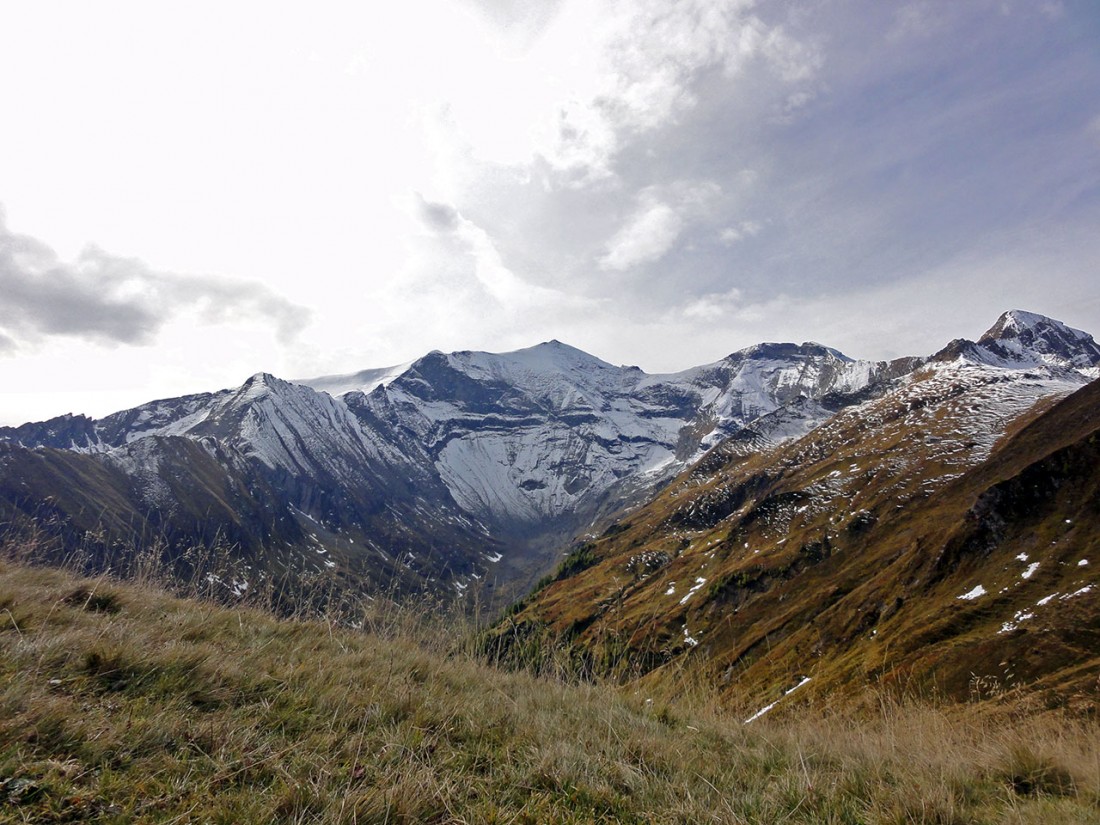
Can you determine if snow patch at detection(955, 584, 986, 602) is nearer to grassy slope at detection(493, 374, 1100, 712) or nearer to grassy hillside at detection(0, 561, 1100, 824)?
grassy slope at detection(493, 374, 1100, 712)

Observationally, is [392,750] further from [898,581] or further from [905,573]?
[905,573]

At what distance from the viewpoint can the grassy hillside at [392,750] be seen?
3139mm

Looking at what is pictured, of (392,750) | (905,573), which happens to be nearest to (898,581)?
(905,573)

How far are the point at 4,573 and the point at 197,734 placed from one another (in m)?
6.90

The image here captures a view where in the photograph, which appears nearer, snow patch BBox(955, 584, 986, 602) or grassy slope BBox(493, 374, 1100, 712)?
grassy slope BBox(493, 374, 1100, 712)

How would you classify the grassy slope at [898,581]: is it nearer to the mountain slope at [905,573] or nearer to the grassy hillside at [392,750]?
the mountain slope at [905,573]

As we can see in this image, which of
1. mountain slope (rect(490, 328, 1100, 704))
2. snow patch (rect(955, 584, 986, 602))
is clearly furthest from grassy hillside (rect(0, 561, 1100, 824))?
snow patch (rect(955, 584, 986, 602))

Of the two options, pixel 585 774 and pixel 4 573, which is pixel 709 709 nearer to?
pixel 585 774

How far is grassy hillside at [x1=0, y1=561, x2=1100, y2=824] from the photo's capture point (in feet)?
10.3

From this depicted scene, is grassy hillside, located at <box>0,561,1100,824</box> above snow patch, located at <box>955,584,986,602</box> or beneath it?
above

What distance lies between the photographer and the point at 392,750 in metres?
3.96

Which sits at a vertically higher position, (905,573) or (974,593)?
(974,593)

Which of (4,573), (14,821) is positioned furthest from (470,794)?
(4,573)

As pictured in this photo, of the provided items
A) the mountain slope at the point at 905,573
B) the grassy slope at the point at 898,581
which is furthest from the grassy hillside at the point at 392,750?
the mountain slope at the point at 905,573
